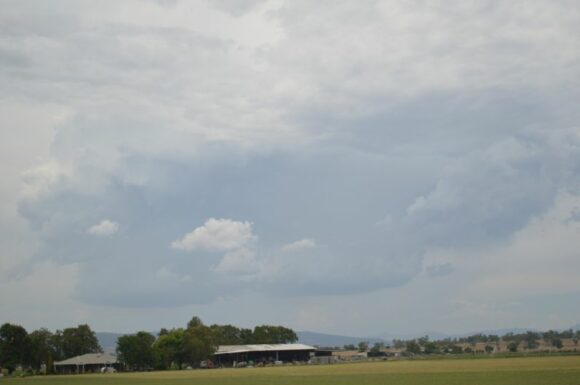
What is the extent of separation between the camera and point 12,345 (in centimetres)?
15312

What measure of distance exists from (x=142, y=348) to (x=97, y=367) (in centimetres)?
1428

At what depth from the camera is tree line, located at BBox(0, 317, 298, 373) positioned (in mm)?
153375

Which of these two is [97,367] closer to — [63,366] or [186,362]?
[63,366]

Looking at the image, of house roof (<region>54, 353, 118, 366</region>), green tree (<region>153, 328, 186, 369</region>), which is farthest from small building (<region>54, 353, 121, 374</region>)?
green tree (<region>153, 328, 186, 369</region>)

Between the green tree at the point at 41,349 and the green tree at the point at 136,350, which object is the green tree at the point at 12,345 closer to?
the green tree at the point at 41,349

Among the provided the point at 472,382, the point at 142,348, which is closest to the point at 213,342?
the point at 142,348

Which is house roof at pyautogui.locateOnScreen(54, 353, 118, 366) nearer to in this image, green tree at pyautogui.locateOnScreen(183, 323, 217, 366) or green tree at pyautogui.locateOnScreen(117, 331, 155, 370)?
green tree at pyautogui.locateOnScreen(117, 331, 155, 370)

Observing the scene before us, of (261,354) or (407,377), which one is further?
(261,354)

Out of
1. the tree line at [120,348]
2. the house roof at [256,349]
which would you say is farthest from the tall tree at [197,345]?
the house roof at [256,349]

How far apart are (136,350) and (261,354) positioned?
42.5 m

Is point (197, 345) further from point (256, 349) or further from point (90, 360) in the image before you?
point (256, 349)

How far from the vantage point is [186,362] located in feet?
552

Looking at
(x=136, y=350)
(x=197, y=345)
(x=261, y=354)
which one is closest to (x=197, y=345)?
(x=197, y=345)

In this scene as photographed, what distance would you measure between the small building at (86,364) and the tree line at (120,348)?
2541 mm
